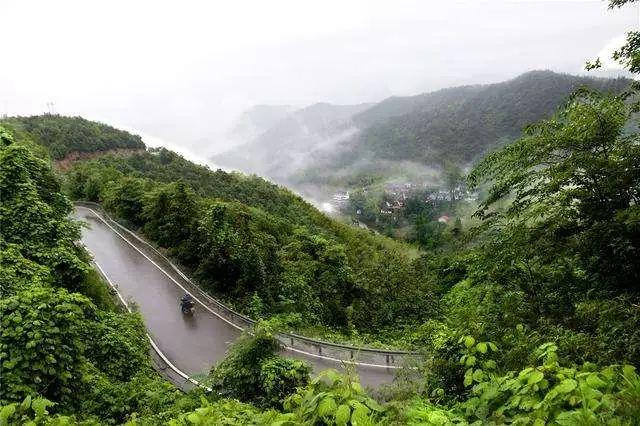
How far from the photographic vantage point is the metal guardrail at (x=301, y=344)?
15.7 m

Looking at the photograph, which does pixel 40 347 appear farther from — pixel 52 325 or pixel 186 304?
pixel 186 304

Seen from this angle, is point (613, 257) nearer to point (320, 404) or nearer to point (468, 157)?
point (320, 404)

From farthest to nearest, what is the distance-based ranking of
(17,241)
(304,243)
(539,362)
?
1. (304,243)
2. (17,241)
3. (539,362)

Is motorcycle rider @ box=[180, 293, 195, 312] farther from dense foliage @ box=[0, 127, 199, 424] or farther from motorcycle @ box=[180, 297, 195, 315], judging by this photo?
dense foliage @ box=[0, 127, 199, 424]

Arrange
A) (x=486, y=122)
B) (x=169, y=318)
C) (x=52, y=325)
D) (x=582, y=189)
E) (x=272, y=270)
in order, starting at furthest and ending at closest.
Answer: (x=486, y=122), (x=272, y=270), (x=169, y=318), (x=582, y=189), (x=52, y=325)

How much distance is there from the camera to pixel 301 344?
55.7 ft

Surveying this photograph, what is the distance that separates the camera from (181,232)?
24766mm

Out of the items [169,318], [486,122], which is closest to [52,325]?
[169,318]

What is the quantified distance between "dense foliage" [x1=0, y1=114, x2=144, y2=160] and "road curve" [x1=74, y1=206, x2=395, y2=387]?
149ft

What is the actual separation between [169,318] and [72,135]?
62885 mm

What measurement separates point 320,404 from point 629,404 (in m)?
1.70

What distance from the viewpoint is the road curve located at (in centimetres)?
1573

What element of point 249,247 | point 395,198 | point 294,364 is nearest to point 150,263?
point 249,247

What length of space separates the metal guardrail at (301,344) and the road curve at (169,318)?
232mm
